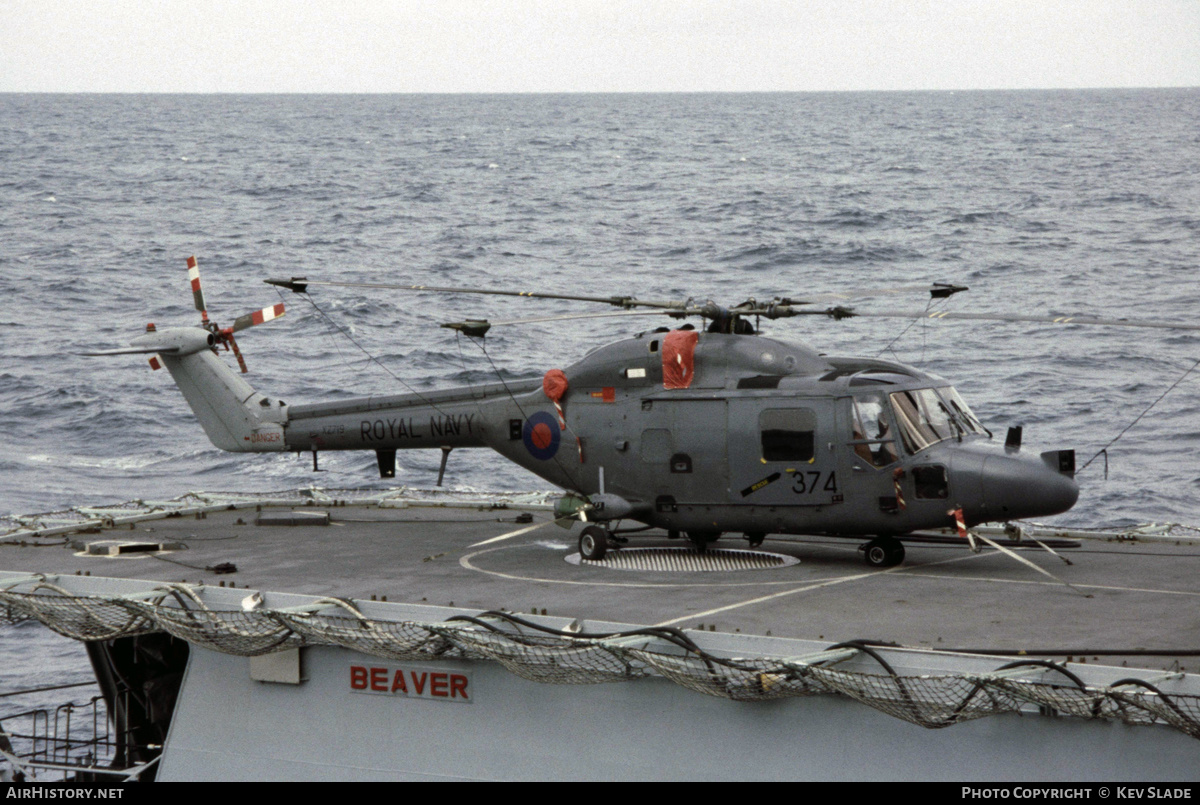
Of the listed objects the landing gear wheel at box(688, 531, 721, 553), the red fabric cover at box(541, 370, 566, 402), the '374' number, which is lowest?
the landing gear wheel at box(688, 531, 721, 553)

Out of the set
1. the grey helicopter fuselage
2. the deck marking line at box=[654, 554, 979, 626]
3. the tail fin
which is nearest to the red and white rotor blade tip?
the tail fin

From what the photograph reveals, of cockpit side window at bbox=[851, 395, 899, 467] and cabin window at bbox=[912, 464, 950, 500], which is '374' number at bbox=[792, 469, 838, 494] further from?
cabin window at bbox=[912, 464, 950, 500]

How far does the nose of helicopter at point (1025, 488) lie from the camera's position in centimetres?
1639

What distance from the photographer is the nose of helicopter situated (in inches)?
645

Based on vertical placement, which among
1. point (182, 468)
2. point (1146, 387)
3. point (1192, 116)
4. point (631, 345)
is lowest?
point (182, 468)

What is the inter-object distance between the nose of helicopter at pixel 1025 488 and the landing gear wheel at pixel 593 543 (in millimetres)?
4983

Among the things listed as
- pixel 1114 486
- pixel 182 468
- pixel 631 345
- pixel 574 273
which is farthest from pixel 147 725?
pixel 574 273

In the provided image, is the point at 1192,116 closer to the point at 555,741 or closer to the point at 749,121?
the point at 749,121

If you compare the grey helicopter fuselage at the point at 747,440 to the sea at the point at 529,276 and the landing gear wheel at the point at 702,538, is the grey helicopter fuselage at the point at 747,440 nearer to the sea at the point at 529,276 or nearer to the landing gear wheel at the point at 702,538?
the landing gear wheel at the point at 702,538

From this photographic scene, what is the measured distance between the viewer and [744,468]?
17812mm

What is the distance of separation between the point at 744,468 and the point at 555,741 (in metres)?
5.22

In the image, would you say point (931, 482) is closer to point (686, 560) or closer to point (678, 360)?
point (686, 560)

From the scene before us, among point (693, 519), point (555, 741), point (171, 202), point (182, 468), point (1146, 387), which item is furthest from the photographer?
point (171, 202)

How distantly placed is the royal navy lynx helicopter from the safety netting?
Answer: 4462 mm
